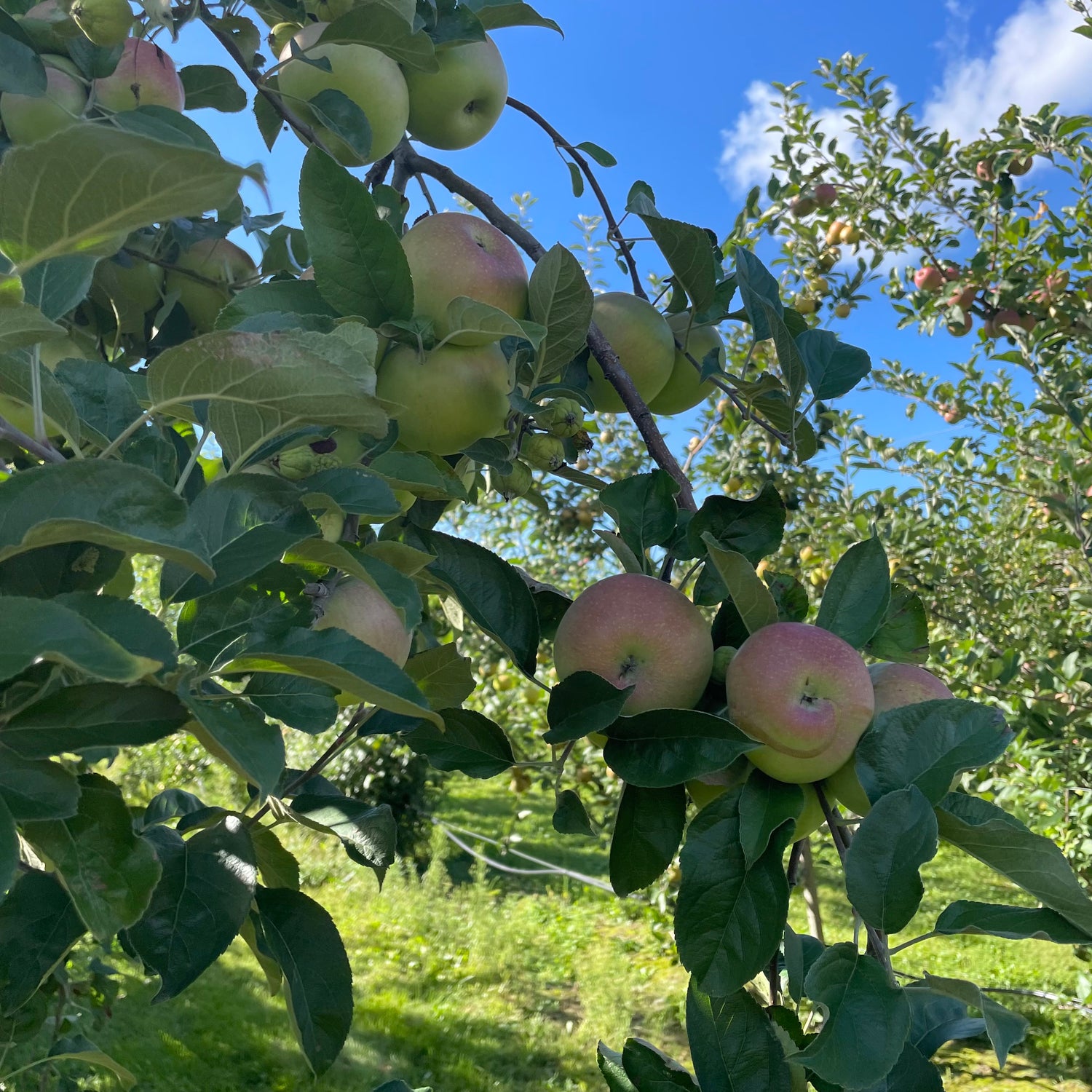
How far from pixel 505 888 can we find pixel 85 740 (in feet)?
18.3

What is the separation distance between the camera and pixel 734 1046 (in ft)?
2.41

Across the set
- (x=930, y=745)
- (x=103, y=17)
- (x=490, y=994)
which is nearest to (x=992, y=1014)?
(x=930, y=745)

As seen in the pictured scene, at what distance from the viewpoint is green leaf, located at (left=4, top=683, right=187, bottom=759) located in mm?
509

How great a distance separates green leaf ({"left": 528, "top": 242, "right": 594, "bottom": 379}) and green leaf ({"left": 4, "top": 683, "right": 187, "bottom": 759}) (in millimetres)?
455

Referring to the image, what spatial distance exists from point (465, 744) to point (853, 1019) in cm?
38

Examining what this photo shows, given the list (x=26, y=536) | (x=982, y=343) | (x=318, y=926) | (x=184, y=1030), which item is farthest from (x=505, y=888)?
(x=26, y=536)

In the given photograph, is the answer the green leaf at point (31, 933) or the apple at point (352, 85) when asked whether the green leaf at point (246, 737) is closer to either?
the green leaf at point (31, 933)

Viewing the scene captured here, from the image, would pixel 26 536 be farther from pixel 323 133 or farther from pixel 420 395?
pixel 323 133

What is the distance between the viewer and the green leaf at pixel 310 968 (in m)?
0.74

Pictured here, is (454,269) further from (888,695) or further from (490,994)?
(490,994)

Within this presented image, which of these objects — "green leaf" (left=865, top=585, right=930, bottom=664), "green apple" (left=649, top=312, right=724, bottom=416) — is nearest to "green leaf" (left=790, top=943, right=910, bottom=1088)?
"green leaf" (left=865, top=585, right=930, bottom=664)

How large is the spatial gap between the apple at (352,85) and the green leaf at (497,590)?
404 millimetres

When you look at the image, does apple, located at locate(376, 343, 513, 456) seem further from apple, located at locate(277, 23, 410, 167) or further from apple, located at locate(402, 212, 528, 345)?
apple, located at locate(277, 23, 410, 167)

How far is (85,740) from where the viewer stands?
50cm
